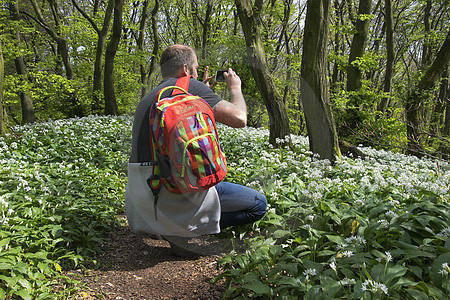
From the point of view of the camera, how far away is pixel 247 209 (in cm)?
305

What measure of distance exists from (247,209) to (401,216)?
129 centimetres

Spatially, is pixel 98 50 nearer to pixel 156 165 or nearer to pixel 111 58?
pixel 111 58

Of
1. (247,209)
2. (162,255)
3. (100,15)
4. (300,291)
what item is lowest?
(162,255)

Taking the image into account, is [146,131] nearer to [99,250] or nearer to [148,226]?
[148,226]

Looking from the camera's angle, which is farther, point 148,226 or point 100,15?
point 100,15

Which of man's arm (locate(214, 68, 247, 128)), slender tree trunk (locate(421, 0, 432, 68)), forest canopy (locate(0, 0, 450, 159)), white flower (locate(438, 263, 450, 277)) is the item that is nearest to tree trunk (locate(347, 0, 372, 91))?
forest canopy (locate(0, 0, 450, 159))

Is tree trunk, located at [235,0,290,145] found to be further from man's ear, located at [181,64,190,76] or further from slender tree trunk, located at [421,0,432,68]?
slender tree trunk, located at [421,0,432,68]

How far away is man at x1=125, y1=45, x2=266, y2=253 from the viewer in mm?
2701

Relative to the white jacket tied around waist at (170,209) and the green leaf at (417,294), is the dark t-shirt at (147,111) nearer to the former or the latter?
the white jacket tied around waist at (170,209)

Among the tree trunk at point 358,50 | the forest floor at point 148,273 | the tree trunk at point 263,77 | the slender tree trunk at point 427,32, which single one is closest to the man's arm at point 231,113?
the forest floor at point 148,273

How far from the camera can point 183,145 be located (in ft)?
7.89

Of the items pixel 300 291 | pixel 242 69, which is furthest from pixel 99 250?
pixel 242 69

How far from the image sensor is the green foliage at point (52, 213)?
2490 mm

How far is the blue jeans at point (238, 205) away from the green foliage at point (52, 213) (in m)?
1.38
